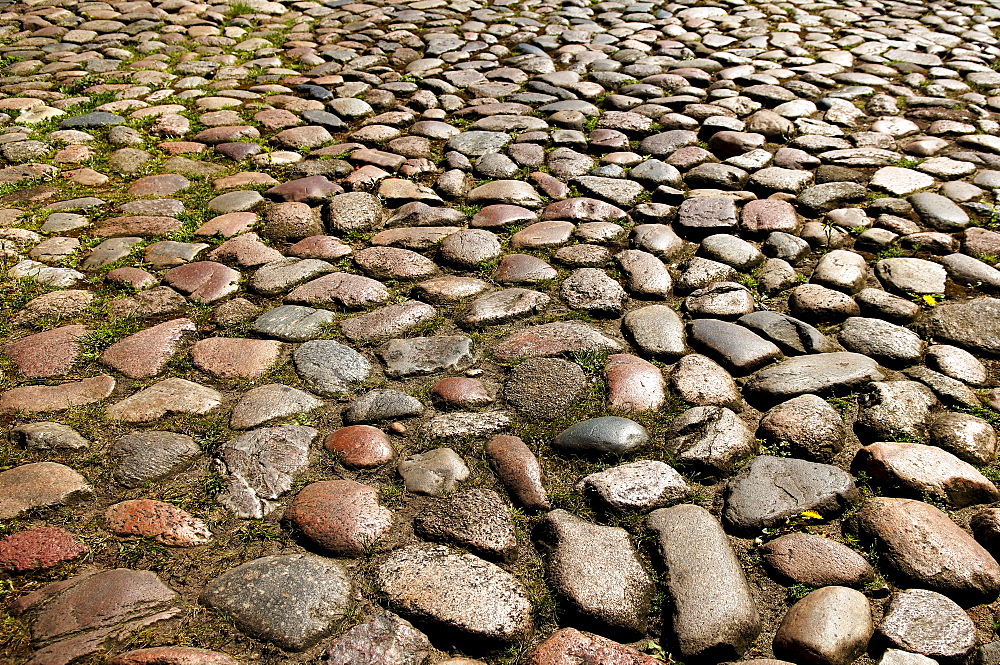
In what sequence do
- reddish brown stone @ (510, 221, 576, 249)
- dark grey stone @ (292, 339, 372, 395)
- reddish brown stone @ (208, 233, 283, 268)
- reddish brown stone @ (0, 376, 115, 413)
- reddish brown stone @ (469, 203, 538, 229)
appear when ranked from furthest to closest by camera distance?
1. reddish brown stone @ (469, 203, 538, 229)
2. reddish brown stone @ (510, 221, 576, 249)
3. reddish brown stone @ (208, 233, 283, 268)
4. dark grey stone @ (292, 339, 372, 395)
5. reddish brown stone @ (0, 376, 115, 413)

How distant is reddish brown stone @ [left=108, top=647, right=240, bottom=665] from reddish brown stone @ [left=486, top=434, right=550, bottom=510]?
77 centimetres

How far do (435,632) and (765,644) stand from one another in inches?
27.8

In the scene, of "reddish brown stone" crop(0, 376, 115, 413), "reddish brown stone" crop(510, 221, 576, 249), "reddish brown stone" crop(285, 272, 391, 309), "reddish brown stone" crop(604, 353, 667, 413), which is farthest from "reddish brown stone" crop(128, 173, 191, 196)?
"reddish brown stone" crop(604, 353, 667, 413)

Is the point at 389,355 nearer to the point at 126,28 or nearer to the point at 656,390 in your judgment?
the point at 656,390

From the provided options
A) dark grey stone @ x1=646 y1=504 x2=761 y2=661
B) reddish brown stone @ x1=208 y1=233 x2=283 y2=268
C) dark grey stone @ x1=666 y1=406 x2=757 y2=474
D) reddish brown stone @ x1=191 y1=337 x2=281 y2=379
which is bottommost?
dark grey stone @ x1=646 y1=504 x2=761 y2=661

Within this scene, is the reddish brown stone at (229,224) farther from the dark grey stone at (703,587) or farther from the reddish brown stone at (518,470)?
the dark grey stone at (703,587)

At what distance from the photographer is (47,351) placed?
2498mm

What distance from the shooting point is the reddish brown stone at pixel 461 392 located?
2.35m

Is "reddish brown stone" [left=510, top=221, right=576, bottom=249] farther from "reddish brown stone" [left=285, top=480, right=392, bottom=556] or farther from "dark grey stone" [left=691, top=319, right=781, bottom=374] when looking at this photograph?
"reddish brown stone" [left=285, top=480, right=392, bottom=556]

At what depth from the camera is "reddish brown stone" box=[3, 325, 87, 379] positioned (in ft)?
7.95

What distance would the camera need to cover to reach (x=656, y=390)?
7.93 ft

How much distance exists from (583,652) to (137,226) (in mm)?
2593

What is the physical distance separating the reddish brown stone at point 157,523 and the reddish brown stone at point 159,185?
205cm

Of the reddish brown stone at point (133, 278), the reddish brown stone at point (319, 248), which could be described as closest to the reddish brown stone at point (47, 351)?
the reddish brown stone at point (133, 278)
